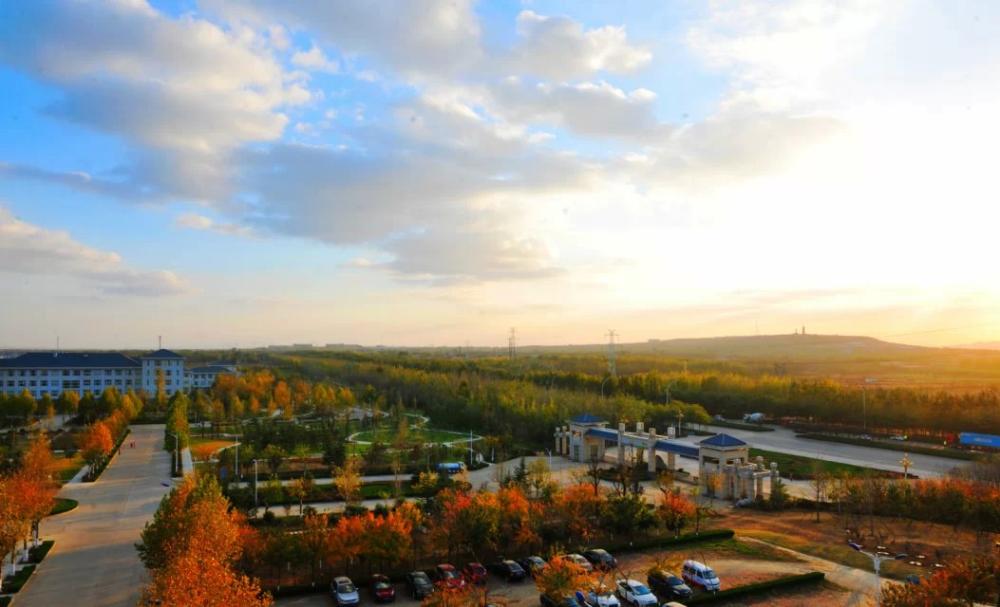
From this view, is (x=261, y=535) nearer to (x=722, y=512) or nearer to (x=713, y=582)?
(x=713, y=582)

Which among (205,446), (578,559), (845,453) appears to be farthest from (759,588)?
Result: (205,446)

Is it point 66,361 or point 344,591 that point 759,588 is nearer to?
point 344,591

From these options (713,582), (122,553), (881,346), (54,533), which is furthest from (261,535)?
(881,346)

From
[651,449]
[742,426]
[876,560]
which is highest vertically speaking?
[876,560]

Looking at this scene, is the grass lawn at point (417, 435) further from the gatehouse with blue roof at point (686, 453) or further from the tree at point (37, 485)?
the tree at point (37, 485)

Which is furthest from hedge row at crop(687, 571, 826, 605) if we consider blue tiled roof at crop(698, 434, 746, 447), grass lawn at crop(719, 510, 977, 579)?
blue tiled roof at crop(698, 434, 746, 447)

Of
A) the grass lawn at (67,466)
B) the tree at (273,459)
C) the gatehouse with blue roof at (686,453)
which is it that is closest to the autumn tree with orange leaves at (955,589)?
the gatehouse with blue roof at (686,453)
